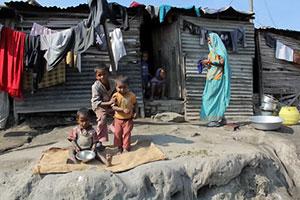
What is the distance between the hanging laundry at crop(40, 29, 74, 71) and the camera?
8523 mm

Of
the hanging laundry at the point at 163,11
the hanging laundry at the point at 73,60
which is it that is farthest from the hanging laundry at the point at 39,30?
the hanging laundry at the point at 163,11

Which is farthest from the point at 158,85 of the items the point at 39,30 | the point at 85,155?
the point at 85,155

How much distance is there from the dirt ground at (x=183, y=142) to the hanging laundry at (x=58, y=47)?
1541 mm

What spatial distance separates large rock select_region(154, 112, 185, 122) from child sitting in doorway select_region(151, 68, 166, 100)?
3.75 ft

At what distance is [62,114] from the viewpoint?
9.68 meters

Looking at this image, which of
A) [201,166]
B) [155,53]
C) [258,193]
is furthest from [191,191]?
[155,53]

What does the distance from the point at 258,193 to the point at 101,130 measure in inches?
102

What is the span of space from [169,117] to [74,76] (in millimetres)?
2521

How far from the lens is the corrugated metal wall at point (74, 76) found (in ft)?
30.5

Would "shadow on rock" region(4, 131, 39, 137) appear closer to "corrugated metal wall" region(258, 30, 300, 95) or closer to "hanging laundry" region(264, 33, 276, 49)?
"corrugated metal wall" region(258, 30, 300, 95)

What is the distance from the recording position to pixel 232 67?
36.7 ft

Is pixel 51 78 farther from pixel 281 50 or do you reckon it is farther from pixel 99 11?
pixel 281 50

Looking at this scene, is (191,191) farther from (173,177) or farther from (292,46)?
(292,46)

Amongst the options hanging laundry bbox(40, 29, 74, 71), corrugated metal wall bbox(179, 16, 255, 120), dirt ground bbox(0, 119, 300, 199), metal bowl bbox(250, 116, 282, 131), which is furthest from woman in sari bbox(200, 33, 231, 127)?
hanging laundry bbox(40, 29, 74, 71)
